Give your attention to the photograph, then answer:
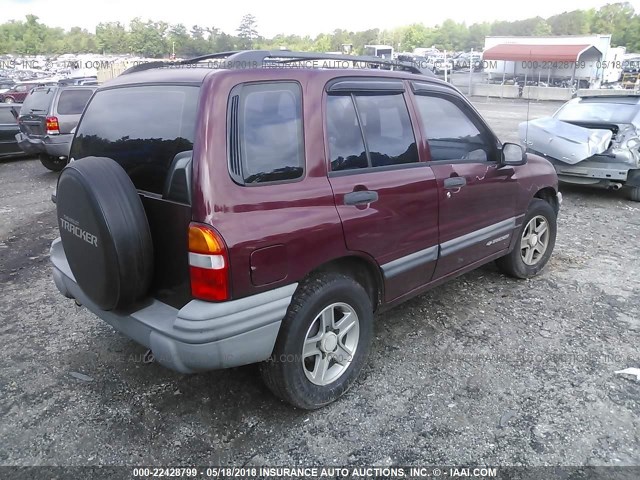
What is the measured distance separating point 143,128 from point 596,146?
6.68 meters

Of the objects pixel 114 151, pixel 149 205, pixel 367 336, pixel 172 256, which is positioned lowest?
pixel 367 336

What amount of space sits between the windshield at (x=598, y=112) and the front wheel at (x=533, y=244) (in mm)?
4335

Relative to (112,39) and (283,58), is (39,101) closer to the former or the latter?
(283,58)

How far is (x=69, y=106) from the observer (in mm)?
10125

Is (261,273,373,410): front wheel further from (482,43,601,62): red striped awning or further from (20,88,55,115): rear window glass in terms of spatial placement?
(482,43,601,62): red striped awning

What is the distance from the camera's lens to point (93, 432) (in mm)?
2760

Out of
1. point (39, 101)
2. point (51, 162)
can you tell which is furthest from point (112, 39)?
point (51, 162)

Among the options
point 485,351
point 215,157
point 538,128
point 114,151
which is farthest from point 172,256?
point 538,128

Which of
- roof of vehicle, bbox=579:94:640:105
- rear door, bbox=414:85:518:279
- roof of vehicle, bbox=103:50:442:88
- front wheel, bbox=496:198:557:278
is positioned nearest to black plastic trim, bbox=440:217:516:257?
rear door, bbox=414:85:518:279

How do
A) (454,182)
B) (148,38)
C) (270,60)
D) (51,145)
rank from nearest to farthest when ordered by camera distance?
(270,60) < (454,182) < (51,145) < (148,38)

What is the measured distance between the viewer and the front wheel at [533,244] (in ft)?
14.9

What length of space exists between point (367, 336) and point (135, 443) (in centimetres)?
140

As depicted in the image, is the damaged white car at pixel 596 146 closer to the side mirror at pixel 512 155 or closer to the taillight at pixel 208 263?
the side mirror at pixel 512 155

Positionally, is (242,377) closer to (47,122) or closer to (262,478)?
(262,478)
